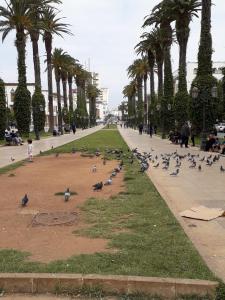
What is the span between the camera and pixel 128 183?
13141mm

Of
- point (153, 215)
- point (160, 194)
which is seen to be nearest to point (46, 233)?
point (153, 215)

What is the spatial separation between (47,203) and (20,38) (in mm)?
34055

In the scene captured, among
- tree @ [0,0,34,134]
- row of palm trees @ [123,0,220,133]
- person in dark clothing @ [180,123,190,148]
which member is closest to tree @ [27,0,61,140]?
tree @ [0,0,34,134]

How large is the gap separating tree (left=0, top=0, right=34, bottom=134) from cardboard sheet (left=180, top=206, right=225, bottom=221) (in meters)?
35.3

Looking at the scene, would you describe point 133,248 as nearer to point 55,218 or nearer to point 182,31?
point 55,218

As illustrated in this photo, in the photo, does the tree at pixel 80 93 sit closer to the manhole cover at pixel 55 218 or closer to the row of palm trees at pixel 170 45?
the row of palm trees at pixel 170 45

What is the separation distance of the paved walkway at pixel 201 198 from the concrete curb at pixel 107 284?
0.49 metres

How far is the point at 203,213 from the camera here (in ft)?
29.0

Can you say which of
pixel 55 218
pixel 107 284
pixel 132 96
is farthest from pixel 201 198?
pixel 132 96

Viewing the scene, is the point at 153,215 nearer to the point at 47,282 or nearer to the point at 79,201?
the point at 79,201

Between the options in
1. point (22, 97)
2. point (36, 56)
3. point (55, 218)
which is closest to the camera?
point (55, 218)

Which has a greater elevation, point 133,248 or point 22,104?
point 22,104

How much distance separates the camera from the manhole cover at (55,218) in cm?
830

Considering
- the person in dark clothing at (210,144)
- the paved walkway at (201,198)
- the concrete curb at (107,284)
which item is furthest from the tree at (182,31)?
the concrete curb at (107,284)
